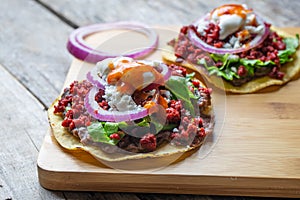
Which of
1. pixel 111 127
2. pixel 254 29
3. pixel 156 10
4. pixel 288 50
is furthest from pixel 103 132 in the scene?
pixel 156 10

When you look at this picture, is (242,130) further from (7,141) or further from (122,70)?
(7,141)

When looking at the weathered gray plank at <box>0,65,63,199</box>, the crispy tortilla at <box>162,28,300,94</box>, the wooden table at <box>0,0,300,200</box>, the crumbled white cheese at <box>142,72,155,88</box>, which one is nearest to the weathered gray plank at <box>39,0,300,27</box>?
the wooden table at <box>0,0,300,200</box>

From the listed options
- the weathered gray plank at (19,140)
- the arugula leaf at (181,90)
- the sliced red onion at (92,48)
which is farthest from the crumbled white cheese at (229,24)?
the weathered gray plank at (19,140)

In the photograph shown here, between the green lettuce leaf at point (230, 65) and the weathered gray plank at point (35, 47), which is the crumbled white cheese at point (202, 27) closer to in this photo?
the green lettuce leaf at point (230, 65)

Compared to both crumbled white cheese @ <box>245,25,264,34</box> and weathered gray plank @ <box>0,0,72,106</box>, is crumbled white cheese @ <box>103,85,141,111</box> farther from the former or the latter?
crumbled white cheese @ <box>245,25,264,34</box>

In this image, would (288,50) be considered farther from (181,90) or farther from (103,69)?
(103,69)

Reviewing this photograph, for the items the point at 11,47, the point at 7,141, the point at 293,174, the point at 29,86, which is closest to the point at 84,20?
the point at 11,47
